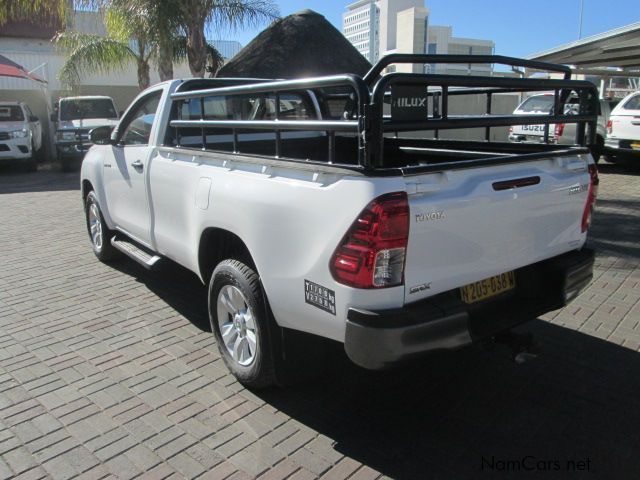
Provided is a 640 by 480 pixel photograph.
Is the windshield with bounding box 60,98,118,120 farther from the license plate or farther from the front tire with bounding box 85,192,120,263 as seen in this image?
the license plate

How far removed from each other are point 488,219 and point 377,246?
0.69 metres

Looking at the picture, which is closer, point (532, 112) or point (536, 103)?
point (532, 112)

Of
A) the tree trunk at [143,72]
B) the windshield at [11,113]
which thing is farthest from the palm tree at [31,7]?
the windshield at [11,113]

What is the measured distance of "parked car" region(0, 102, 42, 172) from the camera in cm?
1546

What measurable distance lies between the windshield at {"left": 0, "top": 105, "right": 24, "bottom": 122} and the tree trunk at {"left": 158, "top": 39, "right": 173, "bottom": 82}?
4.96 metres

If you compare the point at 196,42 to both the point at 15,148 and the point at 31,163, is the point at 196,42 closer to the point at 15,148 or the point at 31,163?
the point at 15,148

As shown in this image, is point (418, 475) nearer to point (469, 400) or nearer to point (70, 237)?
point (469, 400)

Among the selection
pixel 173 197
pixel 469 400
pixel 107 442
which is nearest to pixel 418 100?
pixel 469 400

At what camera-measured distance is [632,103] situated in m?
12.8

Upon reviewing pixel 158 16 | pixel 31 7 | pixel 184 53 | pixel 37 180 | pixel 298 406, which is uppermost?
pixel 31 7

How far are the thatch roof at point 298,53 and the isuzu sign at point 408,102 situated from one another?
11.1m

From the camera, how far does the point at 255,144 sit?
5000mm

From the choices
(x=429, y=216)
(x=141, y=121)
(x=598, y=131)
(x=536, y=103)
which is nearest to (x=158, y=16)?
(x=141, y=121)

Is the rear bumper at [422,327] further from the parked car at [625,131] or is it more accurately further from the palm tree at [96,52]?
the palm tree at [96,52]
